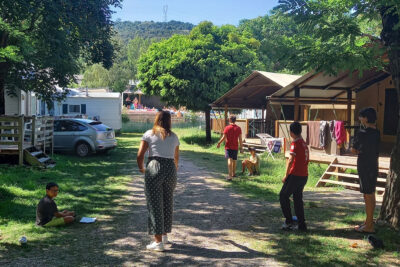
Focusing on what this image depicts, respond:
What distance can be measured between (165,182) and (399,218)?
3543 mm

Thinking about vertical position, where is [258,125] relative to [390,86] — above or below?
below

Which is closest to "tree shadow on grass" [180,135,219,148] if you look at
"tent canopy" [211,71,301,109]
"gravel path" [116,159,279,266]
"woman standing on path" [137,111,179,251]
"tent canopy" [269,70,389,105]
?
"tent canopy" [211,71,301,109]

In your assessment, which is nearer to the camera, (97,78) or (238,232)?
(238,232)

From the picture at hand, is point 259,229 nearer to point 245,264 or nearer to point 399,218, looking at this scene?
point 245,264

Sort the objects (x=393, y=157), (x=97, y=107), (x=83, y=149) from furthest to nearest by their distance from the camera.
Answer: (x=97, y=107), (x=83, y=149), (x=393, y=157)

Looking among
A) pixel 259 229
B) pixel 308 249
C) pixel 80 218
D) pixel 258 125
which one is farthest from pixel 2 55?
pixel 258 125

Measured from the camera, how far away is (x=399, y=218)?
5.81 meters

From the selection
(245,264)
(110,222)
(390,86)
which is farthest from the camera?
(390,86)

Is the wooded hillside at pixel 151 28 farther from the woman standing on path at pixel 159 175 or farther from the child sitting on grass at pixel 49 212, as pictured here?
the woman standing on path at pixel 159 175

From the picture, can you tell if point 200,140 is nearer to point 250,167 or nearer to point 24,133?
point 24,133

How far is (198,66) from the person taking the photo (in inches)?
851

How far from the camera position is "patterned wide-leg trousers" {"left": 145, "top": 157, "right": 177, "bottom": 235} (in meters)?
4.87

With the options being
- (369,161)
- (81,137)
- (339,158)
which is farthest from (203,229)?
(81,137)

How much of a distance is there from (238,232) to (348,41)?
135 inches
